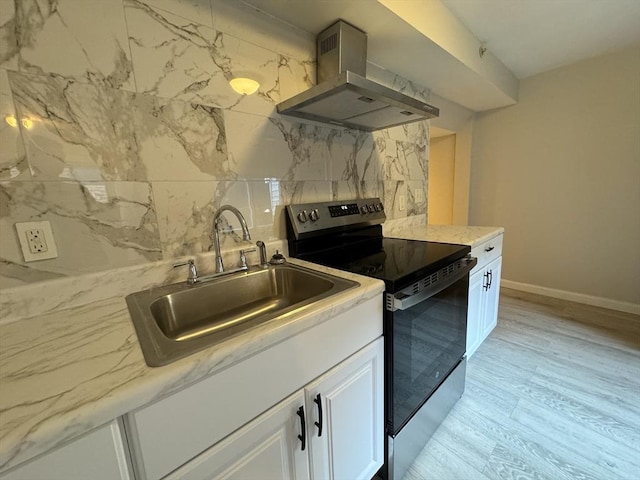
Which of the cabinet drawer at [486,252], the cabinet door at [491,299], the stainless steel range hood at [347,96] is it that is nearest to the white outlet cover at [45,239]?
the stainless steel range hood at [347,96]

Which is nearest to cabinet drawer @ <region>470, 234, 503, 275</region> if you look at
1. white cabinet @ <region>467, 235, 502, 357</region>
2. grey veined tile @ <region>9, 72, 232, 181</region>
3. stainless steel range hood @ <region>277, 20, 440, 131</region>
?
white cabinet @ <region>467, 235, 502, 357</region>

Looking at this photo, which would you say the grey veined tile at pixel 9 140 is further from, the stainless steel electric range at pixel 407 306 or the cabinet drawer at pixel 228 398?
the stainless steel electric range at pixel 407 306

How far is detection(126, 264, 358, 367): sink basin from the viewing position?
0.71 meters

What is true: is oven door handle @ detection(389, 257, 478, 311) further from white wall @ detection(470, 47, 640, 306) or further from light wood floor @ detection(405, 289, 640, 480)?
white wall @ detection(470, 47, 640, 306)

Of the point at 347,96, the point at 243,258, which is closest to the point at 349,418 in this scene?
the point at 243,258

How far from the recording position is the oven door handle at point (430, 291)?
0.99 meters

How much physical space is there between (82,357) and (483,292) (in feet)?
6.95

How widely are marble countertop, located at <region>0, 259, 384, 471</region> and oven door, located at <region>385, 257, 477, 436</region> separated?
34 cm

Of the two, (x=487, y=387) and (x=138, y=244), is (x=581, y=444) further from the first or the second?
(x=138, y=244)

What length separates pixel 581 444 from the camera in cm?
132

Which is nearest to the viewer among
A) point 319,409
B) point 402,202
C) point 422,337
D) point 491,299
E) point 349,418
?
point 319,409

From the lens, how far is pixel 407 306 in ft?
3.29

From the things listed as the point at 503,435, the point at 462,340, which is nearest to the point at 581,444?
the point at 503,435

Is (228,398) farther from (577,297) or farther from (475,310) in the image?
(577,297)
